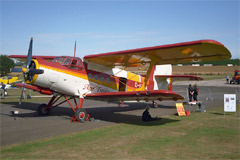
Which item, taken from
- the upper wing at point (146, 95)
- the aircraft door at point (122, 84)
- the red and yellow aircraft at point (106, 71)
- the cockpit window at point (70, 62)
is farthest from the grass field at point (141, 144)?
the aircraft door at point (122, 84)

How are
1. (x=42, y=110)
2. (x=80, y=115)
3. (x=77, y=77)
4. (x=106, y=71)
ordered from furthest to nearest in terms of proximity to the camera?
1. (x=42, y=110)
2. (x=106, y=71)
3. (x=77, y=77)
4. (x=80, y=115)

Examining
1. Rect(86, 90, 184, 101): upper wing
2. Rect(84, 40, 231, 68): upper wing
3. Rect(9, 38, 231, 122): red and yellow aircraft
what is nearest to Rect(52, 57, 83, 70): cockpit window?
Rect(9, 38, 231, 122): red and yellow aircraft

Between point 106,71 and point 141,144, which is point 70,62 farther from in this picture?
point 141,144

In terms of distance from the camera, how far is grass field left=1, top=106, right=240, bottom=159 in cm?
657

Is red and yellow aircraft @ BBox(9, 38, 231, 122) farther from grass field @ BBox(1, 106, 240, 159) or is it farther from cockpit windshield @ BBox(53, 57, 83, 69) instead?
grass field @ BBox(1, 106, 240, 159)

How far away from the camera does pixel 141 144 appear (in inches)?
301

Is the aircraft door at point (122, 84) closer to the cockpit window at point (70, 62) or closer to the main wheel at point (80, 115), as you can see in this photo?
the cockpit window at point (70, 62)

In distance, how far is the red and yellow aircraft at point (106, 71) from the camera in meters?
10.2

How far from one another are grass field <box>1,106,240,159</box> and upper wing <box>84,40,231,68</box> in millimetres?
3087

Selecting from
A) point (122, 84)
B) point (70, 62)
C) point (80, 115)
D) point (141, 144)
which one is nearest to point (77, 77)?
point (70, 62)

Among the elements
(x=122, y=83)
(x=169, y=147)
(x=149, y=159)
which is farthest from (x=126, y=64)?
(x=149, y=159)

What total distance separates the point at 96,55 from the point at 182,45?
438 centimetres

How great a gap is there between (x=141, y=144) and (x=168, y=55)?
18.0ft

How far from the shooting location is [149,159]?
20.5 ft
